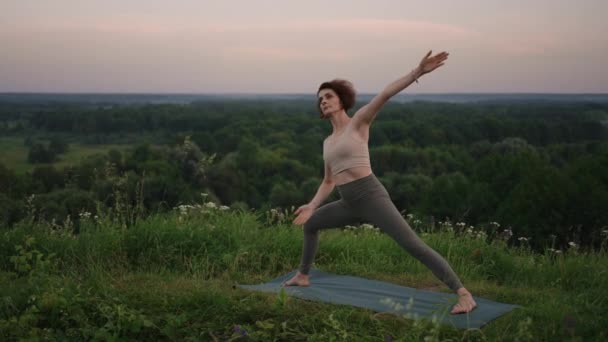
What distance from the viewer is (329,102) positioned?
506 centimetres

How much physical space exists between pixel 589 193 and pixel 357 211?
34.4m

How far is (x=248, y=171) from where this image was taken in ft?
223

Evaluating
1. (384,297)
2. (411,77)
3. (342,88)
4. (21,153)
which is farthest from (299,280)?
(21,153)

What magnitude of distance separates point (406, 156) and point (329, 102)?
71048mm

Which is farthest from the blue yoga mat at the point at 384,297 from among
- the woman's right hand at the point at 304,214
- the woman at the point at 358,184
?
the woman's right hand at the point at 304,214

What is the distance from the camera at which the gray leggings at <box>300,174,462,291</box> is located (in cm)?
468

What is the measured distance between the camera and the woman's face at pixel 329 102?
5062 millimetres

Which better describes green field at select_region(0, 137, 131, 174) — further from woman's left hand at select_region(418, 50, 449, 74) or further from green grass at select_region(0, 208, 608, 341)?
woman's left hand at select_region(418, 50, 449, 74)

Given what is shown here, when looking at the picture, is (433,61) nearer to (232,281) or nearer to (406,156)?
(232,281)

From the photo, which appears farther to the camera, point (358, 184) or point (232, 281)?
point (232, 281)

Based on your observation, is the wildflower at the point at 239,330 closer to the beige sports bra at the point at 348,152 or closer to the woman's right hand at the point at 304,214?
the woman's right hand at the point at 304,214

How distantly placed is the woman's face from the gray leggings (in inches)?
24.4

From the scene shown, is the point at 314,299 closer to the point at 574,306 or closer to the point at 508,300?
the point at 508,300

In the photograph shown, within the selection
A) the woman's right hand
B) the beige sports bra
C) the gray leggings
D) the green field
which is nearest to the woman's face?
the beige sports bra
